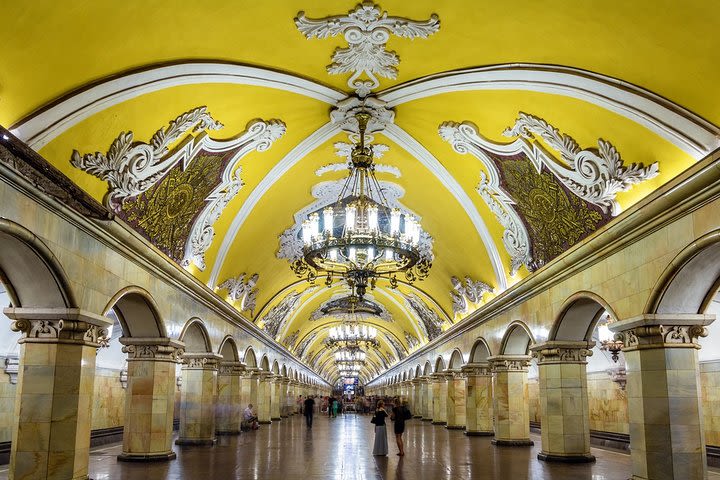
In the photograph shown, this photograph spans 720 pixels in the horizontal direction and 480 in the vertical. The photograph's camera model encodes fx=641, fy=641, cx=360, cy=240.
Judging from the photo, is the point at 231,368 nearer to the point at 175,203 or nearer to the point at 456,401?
the point at 456,401

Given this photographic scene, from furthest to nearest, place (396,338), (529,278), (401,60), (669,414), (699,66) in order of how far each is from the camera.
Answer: (396,338)
(529,278)
(401,60)
(669,414)
(699,66)

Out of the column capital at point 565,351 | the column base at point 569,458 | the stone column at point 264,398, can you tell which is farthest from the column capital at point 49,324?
the stone column at point 264,398

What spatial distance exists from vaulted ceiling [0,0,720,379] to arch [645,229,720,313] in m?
1.10

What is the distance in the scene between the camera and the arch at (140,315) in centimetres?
1105

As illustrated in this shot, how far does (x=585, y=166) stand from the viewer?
30.9ft

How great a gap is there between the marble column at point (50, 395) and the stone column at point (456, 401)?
1569cm

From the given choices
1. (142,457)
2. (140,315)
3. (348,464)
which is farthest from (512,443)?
(140,315)

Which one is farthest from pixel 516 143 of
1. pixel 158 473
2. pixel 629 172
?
pixel 158 473

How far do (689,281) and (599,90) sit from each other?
2727mm

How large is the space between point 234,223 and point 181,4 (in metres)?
7.22

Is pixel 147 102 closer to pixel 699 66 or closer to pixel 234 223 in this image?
pixel 234 223

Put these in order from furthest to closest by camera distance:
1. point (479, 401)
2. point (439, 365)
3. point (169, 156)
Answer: point (439, 365)
point (479, 401)
point (169, 156)

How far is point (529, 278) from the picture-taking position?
1309cm

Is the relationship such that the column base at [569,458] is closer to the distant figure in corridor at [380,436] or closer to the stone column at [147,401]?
the distant figure in corridor at [380,436]
